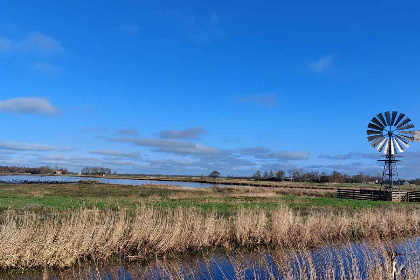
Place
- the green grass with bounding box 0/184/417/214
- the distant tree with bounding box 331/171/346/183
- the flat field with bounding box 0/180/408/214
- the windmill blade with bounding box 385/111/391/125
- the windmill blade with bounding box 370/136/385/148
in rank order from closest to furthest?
the green grass with bounding box 0/184/417/214, the flat field with bounding box 0/180/408/214, the windmill blade with bounding box 385/111/391/125, the windmill blade with bounding box 370/136/385/148, the distant tree with bounding box 331/171/346/183

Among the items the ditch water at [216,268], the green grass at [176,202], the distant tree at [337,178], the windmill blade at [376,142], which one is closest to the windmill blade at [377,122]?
the windmill blade at [376,142]

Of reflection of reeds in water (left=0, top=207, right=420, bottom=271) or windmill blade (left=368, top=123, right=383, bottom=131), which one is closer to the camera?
reflection of reeds in water (left=0, top=207, right=420, bottom=271)

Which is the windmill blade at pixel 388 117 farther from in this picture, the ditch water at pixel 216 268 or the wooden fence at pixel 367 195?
the ditch water at pixel 216 268

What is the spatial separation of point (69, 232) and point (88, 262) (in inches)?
46.4

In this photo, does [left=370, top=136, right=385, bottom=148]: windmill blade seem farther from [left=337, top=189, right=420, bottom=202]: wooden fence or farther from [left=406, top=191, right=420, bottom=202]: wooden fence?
[left=406, top=191, right=420, bottom=202]: wooden fence

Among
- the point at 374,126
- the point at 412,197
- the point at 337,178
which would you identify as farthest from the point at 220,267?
the point at 337,178

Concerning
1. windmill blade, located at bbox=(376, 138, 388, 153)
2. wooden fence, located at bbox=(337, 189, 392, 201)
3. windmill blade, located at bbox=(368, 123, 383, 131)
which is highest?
windmill blade, located at bbox=(368, 123, 383, 131)

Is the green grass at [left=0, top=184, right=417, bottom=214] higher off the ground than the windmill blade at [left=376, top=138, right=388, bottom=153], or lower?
lower

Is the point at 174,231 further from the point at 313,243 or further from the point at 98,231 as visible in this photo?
the point at 313,243

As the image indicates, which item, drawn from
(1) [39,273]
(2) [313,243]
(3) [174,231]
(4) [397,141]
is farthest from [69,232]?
(4) [397,141]

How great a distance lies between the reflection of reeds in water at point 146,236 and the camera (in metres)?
9.70

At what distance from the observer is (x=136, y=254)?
37.9ft

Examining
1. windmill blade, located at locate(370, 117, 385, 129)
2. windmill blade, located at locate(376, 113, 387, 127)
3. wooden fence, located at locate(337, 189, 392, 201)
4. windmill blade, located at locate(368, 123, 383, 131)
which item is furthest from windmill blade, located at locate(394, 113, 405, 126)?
wooden fence, located at locate(337, 189, 392, 201)

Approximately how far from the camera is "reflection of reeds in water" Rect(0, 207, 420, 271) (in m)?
9.70
